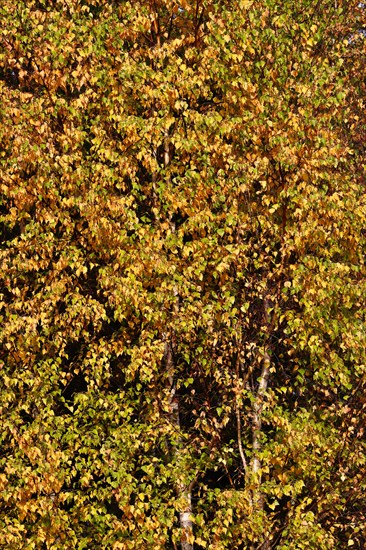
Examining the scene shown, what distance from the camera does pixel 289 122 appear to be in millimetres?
12273

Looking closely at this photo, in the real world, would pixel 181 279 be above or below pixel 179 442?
above

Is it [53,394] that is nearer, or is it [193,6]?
[53,394]

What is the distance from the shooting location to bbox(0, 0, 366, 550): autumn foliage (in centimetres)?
1173

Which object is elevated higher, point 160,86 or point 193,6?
point 193,6

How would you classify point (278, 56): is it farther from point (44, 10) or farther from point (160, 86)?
point (44, 10)

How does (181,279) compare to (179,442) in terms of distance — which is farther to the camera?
(179,442)

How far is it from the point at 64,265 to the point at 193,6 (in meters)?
4.80

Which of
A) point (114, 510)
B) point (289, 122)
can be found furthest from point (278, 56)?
point (114, 510)

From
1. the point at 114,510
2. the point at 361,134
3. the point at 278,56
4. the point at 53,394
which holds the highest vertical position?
the point at 278,56

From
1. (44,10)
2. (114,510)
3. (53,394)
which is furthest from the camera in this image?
(44,10)

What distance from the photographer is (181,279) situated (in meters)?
11.9

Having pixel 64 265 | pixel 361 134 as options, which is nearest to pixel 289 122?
pixel 361 134

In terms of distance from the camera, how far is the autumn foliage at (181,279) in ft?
38.5

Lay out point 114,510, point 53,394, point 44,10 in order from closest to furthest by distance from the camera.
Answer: point 53,394, point 114,510, point 44,10
